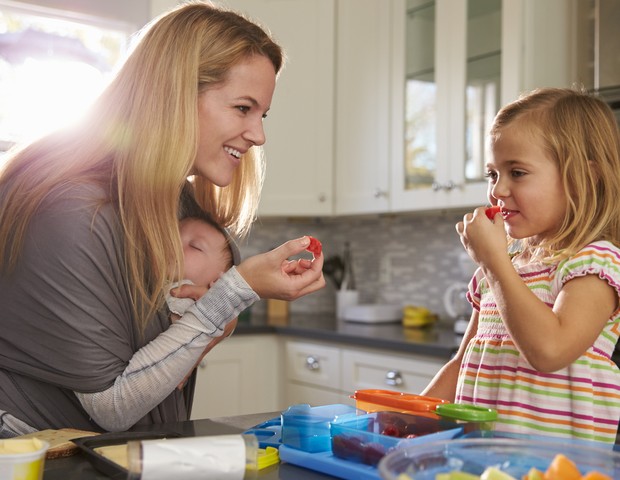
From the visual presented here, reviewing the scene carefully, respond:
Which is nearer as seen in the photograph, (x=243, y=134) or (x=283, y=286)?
(x=283, y=286)

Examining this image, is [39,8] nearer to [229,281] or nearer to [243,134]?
[243,134]

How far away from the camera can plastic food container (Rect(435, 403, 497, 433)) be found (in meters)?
0.99

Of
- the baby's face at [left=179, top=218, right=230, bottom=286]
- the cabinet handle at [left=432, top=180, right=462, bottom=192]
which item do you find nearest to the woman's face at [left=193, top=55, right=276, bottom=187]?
the baby's face at [left=179, top=218, right=230, bottom=286]

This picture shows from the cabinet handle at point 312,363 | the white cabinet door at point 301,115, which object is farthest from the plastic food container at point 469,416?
the white cabinet door at point 301,115

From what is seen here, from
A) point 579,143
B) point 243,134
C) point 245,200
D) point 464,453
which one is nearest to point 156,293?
point 243,134

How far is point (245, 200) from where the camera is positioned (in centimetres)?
191

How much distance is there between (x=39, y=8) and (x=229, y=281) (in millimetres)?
2774

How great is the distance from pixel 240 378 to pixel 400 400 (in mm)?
2616

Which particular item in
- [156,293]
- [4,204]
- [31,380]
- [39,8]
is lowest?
[31,380]

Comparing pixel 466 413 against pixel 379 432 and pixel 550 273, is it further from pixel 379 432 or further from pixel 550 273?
pixel 550 273

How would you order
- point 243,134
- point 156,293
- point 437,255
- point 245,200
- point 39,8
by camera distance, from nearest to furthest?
point 156,293 < point 243,134 < point 245,200 < point 39,8 < point 437,255

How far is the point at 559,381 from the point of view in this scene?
1370 mm

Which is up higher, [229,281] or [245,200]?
[245,200]

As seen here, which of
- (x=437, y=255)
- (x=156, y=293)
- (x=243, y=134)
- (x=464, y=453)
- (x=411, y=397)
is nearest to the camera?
(x=464, y=453)
